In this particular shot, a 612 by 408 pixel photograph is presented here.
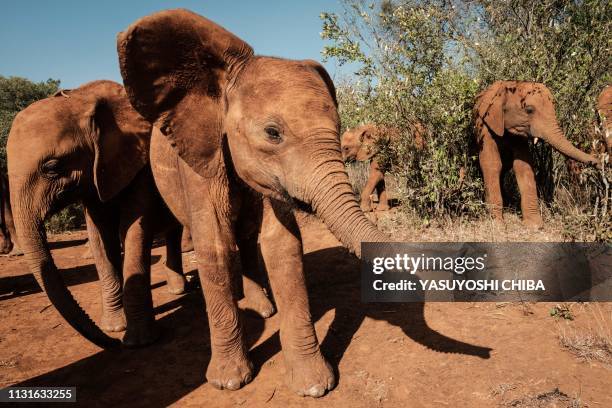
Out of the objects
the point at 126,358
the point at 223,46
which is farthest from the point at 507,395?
the point at 126,358

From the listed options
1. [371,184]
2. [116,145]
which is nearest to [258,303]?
[116,145]

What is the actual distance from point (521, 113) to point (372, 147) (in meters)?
3.20

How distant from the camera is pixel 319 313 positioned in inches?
190

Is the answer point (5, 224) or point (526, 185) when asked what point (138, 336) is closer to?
point (5, 224)

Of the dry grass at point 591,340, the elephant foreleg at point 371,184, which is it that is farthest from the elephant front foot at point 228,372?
the elephant foreleg at point 371,184

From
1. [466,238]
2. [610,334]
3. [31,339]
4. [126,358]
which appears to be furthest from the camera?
[466,238]

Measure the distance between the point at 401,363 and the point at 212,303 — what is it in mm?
1698

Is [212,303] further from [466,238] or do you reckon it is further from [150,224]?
[466,238]

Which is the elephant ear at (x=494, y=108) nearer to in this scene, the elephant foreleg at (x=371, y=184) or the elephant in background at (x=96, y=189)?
the elephant foreleg at (x=371, y=184)

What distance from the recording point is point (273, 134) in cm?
261

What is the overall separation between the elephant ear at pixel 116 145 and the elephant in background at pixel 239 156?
66cm

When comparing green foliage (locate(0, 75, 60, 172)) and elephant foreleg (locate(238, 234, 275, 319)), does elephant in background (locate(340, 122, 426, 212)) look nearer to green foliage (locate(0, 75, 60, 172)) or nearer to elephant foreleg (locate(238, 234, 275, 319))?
elephant foreleg (locate(238, 234, 275, 319))

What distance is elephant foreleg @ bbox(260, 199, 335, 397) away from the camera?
3.38 m

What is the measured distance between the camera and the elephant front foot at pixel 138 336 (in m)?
4.44
